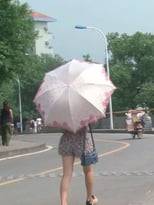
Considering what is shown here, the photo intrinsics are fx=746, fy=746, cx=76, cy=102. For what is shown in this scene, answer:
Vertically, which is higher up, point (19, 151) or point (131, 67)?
point (131, 67)

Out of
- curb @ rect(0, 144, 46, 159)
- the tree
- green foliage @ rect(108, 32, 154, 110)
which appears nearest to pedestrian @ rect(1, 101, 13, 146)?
curb @ rect(0, 144, 46, 159)

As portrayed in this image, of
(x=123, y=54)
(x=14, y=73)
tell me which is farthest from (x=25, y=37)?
(x=123, y=54)

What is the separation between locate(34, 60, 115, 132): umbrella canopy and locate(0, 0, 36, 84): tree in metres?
21.3

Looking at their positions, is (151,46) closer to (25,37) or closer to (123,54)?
(123,54)

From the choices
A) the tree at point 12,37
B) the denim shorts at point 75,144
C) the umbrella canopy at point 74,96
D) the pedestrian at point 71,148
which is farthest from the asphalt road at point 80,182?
the tree at point 12,37

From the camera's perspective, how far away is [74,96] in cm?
966

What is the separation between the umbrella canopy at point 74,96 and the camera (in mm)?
9641

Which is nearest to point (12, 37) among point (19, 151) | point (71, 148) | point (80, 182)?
point (19, 151)

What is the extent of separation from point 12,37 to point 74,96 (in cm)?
2314

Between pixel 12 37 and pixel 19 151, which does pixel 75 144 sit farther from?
pixel 12 37

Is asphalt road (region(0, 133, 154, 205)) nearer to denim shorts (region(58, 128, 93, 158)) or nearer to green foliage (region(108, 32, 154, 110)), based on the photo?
denim shorts (region(58, 128, 93, 158))

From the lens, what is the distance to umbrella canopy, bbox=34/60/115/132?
9.64 metres

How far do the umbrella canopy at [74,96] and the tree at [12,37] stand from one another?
69.9 feet

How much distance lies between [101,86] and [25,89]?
88954mm
